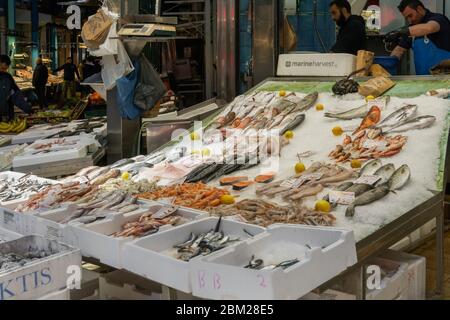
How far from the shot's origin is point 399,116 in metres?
4.01

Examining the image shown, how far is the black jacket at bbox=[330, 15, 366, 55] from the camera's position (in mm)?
6227

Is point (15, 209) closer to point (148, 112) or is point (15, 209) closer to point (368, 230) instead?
point (368, 230)

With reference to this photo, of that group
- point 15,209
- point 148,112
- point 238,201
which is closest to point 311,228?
point 238,201

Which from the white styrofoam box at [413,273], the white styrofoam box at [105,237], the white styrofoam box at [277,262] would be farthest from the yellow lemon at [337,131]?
the white styrofoam box at [277,262]

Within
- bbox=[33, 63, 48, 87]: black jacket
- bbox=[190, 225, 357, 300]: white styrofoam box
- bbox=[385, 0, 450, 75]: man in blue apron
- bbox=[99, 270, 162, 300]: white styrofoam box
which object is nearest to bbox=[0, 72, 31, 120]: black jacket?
bbox=[33, 63, 48, 87]: black jacket

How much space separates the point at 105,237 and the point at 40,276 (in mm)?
364

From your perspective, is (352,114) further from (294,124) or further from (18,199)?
(18,199)

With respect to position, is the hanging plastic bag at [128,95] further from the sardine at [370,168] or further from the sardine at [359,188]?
the sardine at [359,188]

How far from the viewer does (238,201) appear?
10.6 feet

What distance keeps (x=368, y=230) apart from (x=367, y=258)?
15cm

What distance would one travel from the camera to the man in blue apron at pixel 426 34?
5.51 m

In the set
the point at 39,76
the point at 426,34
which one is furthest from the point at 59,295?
the point at 39,76

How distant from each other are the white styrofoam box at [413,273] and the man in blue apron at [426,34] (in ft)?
9.92

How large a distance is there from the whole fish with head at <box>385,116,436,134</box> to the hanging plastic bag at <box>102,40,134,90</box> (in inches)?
97.0
